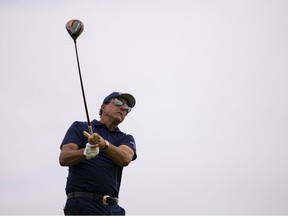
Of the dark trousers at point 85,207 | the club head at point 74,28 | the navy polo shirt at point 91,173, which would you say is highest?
the club head at point 74,28

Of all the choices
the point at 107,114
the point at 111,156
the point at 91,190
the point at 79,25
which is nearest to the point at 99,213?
the point at 91,190

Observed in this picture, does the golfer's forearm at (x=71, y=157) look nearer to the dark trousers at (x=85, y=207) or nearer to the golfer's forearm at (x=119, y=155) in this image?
the golfer's forearm at (x=119, y=155)

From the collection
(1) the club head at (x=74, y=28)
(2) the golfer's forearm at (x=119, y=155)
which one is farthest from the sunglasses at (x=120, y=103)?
(1) the club head at (x=74, y=28)

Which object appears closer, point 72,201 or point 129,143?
point 72,201

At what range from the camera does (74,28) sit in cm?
1013

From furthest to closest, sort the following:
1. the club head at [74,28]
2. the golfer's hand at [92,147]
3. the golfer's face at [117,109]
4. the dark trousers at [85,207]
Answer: the golfer's face at [117,109] → the club head at [74,28] → the dark trousers at [85,207] → the golfer's hand at [92,147]

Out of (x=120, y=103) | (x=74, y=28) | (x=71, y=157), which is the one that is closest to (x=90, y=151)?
(x=71, y=157)

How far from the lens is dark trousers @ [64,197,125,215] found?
9.44 m

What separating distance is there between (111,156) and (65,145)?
0.88m

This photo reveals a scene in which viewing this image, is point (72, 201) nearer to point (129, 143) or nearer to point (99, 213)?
point (99, 213)

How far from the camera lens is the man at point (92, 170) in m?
9.41

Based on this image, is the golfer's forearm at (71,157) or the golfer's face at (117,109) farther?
the golfer's face at (117,109)

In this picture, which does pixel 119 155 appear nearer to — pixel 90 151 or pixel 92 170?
pixel 92 170

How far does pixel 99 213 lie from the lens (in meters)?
9.46
